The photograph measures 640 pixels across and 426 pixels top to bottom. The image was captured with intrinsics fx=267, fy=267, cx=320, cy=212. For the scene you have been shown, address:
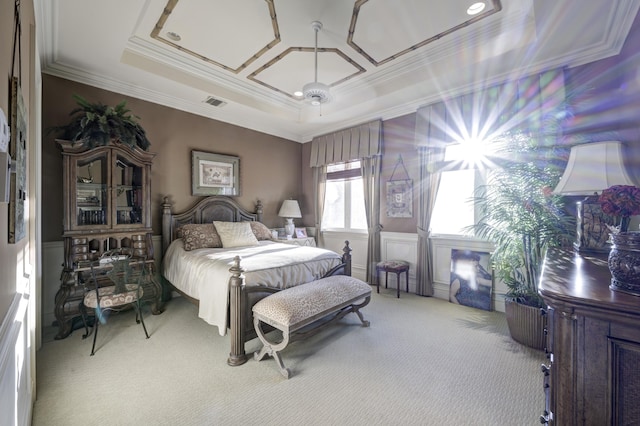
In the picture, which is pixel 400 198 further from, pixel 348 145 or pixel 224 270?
pixel 224 270

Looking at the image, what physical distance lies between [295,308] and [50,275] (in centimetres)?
298

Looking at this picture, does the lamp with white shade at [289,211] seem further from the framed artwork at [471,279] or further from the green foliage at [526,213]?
the green foliage at [526,213]

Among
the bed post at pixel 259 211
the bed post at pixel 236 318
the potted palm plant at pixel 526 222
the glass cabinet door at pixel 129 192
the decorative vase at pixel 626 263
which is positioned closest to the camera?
the decorative vase at pixel 626 263

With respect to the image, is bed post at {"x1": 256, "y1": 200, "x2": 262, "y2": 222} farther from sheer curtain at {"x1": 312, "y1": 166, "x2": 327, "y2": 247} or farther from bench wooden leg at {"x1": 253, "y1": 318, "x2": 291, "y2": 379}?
bench wooden leg at {"x1": 253, "y1": 318, "x2": 291, "y2": 379}

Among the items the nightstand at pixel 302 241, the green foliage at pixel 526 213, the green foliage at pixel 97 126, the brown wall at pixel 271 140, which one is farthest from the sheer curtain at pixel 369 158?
the green foliage at pixel 97 126

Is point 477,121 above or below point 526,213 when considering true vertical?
above

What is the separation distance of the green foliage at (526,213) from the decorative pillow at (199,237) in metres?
3.47

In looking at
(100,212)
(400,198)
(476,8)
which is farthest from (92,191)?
(476,8)

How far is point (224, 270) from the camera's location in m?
2.53

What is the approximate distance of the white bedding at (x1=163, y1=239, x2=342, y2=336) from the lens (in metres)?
2.46

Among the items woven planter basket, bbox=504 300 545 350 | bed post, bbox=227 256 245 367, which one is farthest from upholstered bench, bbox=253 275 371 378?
woven planter basket, bbox=504 300 545 350

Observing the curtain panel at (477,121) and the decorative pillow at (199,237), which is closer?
the curtain panel at (477,121)

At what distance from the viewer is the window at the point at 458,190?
3675 millimetres

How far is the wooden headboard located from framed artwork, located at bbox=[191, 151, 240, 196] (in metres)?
0.15
